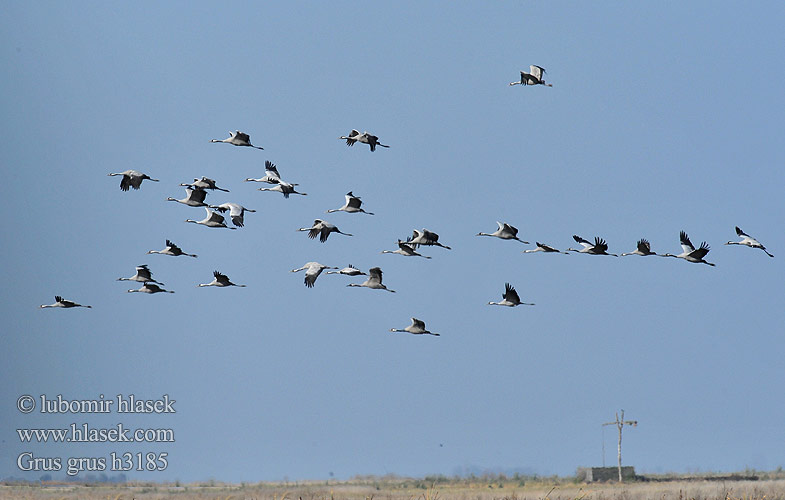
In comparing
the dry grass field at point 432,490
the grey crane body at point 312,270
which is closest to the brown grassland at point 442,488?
the dry grass field at point 432,490

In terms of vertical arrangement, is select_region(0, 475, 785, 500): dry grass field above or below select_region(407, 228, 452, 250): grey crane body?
below

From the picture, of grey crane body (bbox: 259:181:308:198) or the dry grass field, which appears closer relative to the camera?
grey crane body (bbox: 259:181:308:198)

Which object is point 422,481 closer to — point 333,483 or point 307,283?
point 333,483

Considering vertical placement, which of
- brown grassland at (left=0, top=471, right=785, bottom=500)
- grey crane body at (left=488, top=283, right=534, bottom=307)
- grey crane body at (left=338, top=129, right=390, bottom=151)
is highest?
grey crane body at (left=338, top=129, right=390, bottom=151)

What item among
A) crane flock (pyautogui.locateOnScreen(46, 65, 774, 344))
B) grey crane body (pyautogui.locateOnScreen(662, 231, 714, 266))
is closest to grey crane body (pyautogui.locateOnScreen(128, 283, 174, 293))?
crane flock (pyautogui.locateOnScreen(46, 65, 774, 344))

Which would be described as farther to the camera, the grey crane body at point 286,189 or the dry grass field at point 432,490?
the dry grass field at point 432,490

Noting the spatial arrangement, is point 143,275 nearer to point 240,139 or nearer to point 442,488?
point 240,139

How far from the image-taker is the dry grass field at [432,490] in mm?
47750

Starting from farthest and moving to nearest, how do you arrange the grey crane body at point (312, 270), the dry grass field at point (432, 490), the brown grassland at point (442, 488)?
the brown grassland at point (442, 488)
the dry grass field at point (432, 490)
the grey crane body at point (312, 270)

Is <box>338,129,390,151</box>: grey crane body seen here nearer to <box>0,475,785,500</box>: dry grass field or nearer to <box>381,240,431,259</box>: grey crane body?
<box>381,240,431,259</box>: grey crane body

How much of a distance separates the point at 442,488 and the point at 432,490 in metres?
11.9

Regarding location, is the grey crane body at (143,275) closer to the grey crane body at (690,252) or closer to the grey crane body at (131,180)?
the grey crane body at (131,180)

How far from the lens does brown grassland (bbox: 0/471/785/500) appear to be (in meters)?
48.3

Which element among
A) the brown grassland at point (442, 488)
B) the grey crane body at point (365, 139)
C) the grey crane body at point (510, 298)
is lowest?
the brown grassland at point (442, 488)
